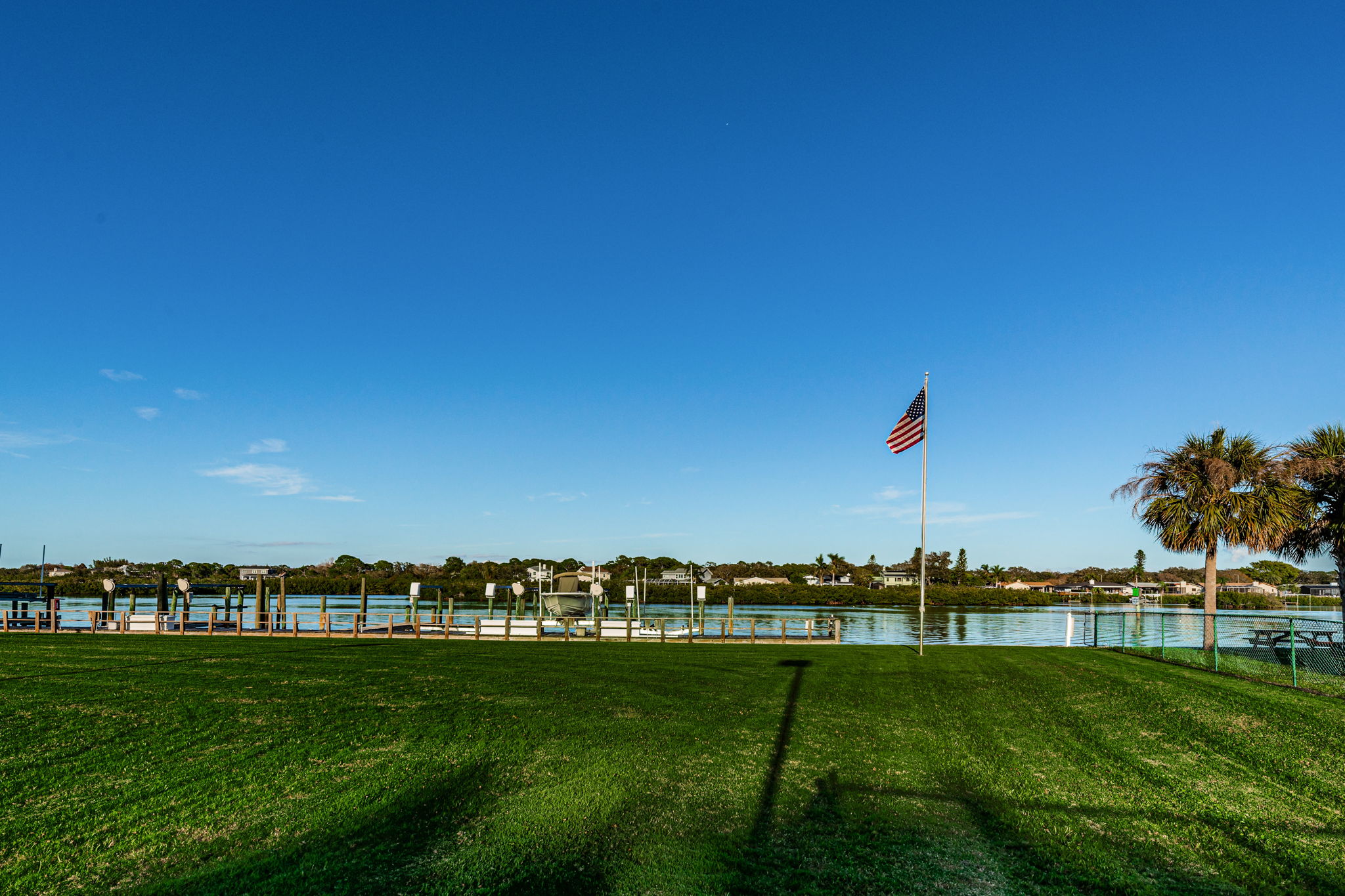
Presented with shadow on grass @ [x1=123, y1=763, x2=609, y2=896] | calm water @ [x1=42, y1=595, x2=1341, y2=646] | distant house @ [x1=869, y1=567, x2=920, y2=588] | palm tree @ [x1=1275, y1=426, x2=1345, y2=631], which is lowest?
distant house @ [x1=869, y1=567, x2=920, y2=588]

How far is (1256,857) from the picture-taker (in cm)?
682

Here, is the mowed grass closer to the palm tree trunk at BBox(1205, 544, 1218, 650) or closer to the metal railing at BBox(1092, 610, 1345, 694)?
the metal railing at BBox(1092, 610, 1345, 694)

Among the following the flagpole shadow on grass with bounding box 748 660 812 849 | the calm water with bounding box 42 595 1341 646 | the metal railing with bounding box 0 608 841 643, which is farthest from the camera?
the calm water with bounding box 42 595 1341 646

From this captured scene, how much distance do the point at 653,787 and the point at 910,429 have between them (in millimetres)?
19652

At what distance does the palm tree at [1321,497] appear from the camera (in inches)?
984

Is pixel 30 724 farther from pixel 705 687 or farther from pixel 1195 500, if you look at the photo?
pixel 1195 500

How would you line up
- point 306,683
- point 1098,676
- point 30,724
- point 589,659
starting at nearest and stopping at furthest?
point 30,724 → point 306,683 → point 1098,676 → point 589,659

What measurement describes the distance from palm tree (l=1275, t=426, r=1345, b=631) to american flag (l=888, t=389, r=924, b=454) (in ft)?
39.7

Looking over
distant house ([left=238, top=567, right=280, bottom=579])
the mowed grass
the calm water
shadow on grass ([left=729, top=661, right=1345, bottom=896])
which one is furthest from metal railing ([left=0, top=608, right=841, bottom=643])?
shadow on grass ([left=729, top=661, right=1345, bottom=896])

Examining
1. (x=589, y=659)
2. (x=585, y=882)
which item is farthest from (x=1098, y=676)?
(x=585, y=882)

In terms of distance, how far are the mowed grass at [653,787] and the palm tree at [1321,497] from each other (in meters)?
13.7

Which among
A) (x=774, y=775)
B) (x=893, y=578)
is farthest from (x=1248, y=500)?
(x=893, y=578)

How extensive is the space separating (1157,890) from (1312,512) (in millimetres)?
26138

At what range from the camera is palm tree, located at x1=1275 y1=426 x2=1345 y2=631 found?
82.0 feet
